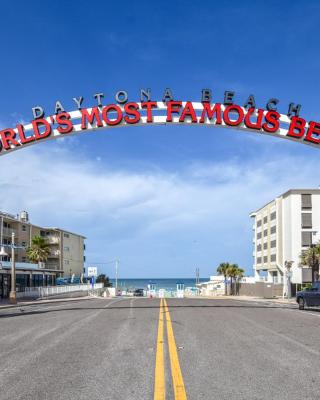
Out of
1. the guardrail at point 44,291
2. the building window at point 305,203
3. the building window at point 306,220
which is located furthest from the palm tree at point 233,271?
the guardrail at point 44,291

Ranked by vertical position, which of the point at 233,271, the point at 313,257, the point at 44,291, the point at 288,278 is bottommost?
the point at 44,291

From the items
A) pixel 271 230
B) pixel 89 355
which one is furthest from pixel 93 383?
pixel 271 230

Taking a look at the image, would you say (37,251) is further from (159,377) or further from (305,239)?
(159,377)

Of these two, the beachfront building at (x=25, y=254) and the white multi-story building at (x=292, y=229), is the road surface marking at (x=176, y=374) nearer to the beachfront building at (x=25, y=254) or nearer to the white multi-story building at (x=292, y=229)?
the beachfront building at (x=25, y=254)

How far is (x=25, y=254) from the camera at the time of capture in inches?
3275

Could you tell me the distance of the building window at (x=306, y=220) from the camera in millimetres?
81938

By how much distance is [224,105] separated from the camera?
1239 inches

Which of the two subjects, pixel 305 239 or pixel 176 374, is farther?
pixel 305 239

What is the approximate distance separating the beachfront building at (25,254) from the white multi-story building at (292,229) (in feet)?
115

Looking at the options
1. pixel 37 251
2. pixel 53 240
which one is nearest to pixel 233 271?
pixel 53 240

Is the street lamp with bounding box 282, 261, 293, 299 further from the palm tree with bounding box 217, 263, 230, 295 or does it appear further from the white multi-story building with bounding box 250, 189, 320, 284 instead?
the palm tree with bounding box 217, 263, 230, 295

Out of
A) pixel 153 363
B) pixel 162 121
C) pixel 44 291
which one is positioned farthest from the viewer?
pixel 44 291

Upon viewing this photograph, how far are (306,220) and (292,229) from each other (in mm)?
2578

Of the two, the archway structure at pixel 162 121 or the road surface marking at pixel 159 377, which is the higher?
the archway structure at pixel 162 121
